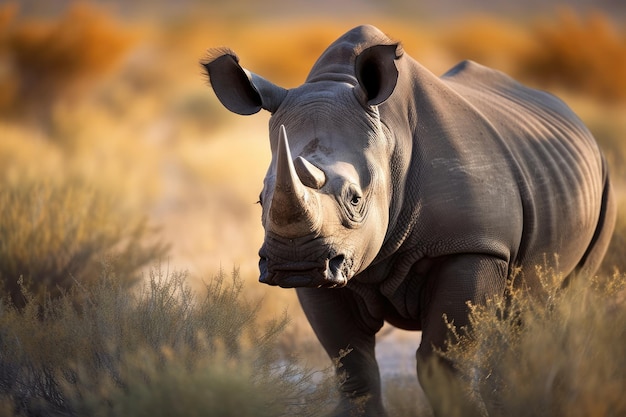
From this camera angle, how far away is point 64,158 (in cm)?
1552

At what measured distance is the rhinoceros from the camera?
436 cm

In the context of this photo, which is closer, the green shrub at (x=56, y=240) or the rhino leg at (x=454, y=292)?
the rhino leg at (x=454, y=292)

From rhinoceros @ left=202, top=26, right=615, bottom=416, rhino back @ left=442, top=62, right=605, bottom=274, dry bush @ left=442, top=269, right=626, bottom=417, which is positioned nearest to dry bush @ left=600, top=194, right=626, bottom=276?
rhino back @ left=442, top=62, right=605, bottom=274

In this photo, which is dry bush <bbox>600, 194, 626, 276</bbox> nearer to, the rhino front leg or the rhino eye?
the rhino front leg

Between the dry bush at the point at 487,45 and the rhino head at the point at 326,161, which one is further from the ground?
the dry bush at the point at 487,45

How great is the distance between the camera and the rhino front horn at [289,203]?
411 cm

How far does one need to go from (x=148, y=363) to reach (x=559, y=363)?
5.44ft

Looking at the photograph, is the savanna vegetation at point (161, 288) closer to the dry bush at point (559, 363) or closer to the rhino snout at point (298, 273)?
the dry bush at point (559, 363)

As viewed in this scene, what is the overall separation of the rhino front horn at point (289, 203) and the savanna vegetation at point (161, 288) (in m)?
0.57

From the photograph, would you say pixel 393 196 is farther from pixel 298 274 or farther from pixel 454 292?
pixel 298 274

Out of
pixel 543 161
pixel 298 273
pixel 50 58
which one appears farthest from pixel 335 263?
pixel 50 58

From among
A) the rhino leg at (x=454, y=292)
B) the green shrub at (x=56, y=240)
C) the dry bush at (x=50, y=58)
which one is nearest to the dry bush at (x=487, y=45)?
the dry bush at (x=50, y=58)

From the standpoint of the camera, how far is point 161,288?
16.7 ft

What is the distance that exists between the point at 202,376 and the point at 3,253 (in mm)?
3722
